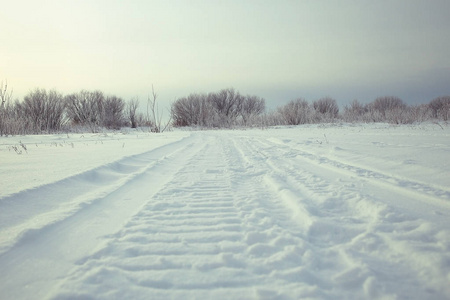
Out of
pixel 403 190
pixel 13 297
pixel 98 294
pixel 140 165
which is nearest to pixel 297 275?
pixel 98 294

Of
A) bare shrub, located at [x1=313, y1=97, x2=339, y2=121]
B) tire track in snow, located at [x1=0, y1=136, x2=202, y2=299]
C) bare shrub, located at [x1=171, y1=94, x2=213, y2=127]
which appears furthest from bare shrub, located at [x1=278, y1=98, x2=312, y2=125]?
tire track in snow, located at [x1=0, y1=136, x2=202, y2=299]

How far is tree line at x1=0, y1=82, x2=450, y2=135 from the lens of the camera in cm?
1427

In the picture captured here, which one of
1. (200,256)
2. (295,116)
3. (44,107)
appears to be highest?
(44,107)

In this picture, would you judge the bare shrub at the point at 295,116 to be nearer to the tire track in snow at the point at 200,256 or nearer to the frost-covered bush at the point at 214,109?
the frost-covered bush at the point at 214,109

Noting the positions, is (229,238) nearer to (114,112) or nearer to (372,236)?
(372,236)

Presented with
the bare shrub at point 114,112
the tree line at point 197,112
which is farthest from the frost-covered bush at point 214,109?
the bare shrub at point 114,112

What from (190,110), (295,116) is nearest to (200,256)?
(295,116)

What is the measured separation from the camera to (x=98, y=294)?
3.24 feet

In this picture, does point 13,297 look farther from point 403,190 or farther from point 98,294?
point 403,190

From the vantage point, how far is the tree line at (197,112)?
1427 centimetres

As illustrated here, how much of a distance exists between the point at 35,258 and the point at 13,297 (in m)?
0.28

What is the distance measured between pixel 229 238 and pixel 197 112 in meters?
36.2

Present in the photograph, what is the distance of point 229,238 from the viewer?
1425mm

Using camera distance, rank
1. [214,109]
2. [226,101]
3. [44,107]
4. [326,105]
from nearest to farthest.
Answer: [44,107] < [326,105] < [214,109] < [226,101]
